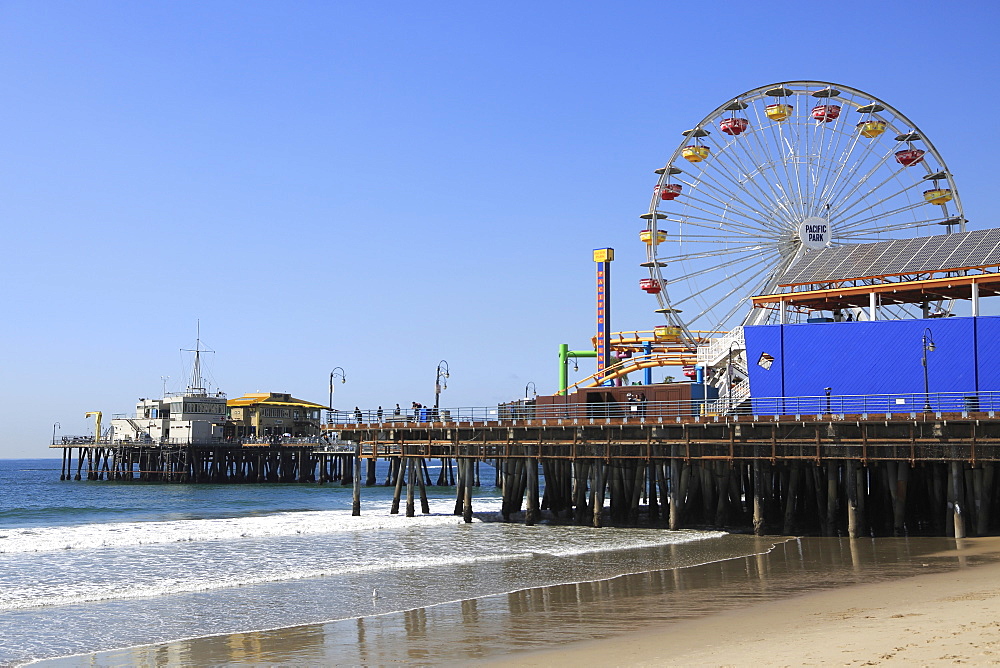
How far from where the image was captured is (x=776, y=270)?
44.9m

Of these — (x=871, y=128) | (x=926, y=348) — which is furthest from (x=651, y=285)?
(x=926, y=348)

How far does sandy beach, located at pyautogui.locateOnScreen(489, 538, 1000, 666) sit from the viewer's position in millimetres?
12219

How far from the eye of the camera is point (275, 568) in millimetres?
26422

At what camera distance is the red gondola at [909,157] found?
4562cm

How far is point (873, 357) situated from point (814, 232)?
12982 millimetres

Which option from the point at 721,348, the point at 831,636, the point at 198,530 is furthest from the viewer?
the point at 721,348

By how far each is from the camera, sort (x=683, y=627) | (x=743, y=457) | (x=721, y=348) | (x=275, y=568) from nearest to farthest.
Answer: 1. (x=683, y=627)
2. (x=275, y=568)
3. (x=743, y=457)
4. (x=721, y=348)

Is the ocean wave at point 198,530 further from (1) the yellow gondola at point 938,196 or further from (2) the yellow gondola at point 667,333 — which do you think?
(1) the yellow gondola at point 938,196

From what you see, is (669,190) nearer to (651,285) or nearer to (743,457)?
(651,285)

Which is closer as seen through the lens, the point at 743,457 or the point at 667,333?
the point at 743,457

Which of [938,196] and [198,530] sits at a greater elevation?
[938,196]

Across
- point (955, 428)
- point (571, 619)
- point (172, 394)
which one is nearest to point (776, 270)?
point (955, 428)

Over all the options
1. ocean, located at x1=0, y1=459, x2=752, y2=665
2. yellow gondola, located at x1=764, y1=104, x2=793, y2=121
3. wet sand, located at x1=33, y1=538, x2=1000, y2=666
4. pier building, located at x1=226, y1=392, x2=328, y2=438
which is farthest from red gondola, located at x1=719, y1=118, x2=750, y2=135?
pier building, located at x1=226, y1=392, x2=328, y2=438

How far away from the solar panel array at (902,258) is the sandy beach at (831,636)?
18.0 metres
